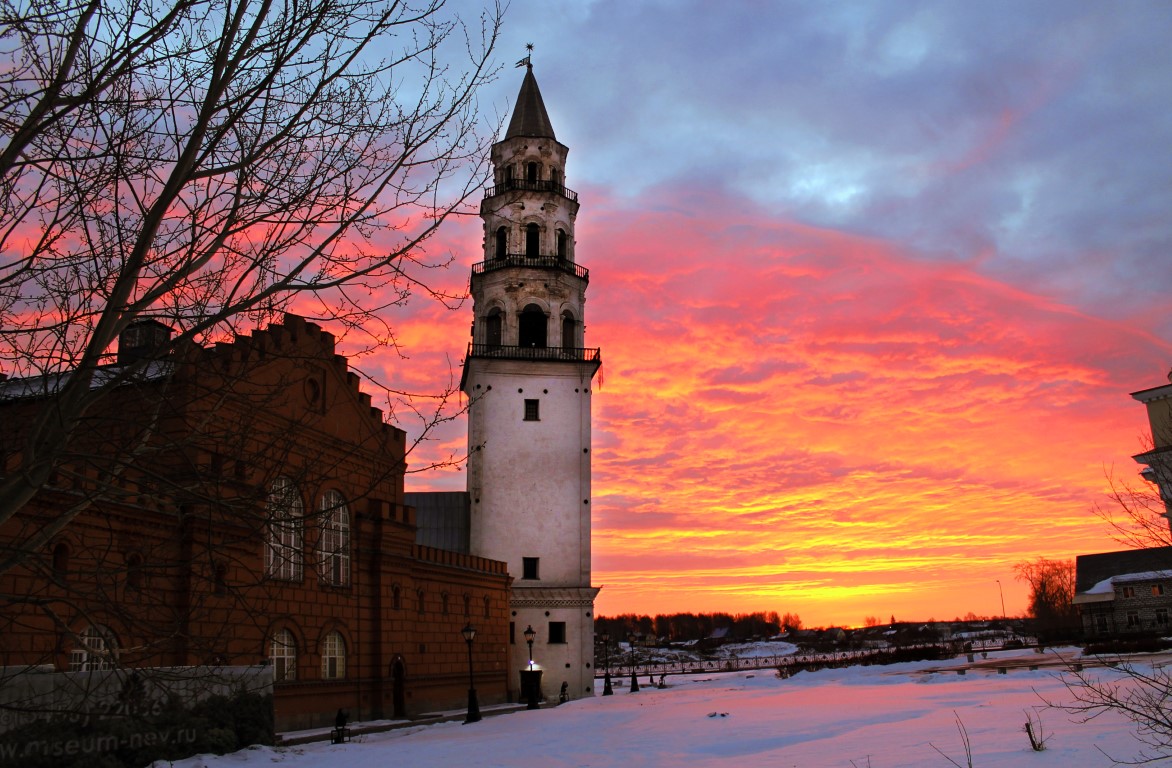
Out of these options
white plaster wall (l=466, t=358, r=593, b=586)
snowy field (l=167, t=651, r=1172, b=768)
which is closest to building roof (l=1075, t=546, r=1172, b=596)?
white plaster wall (l=466, t=358, r=593, b=586)

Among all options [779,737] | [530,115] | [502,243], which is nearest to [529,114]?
[530,115]

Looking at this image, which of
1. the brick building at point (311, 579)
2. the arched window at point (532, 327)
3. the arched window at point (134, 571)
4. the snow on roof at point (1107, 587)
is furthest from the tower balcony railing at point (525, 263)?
the snow on roof at point (1107, 587)

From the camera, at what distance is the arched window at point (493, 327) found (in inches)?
2092

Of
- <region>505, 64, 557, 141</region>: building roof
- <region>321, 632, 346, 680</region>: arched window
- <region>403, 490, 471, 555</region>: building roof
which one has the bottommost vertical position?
<region>321, 632, 346, 680</region>: arched window

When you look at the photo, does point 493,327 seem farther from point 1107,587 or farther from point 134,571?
point 1107,587

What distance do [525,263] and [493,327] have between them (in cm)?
404

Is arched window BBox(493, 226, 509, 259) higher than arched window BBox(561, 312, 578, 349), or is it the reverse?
arched window BBox(493, 226, 509, 259)

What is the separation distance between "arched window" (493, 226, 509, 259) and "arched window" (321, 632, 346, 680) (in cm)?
2750

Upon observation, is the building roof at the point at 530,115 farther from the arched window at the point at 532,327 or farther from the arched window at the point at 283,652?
the arched window at the point at 283,652

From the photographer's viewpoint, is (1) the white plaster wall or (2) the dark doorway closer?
Answer: (2) the dark doorway

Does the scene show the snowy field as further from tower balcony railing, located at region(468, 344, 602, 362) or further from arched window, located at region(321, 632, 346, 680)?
tower balcony railing, located at region(468, 344, 602, 362)

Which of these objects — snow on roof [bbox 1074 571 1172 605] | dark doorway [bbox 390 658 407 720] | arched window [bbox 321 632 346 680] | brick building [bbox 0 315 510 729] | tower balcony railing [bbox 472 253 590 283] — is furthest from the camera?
snow on roof [bbox 1074 571 1172 605]

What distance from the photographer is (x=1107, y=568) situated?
84875 millimetres

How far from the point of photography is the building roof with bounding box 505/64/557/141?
55656 mm
